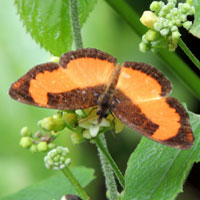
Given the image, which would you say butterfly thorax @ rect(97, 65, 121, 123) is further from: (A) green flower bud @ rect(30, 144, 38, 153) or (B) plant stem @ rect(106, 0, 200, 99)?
(B) plant stem @ rect(106, 0, 200, 99)

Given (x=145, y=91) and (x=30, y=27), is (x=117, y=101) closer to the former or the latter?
(x=145, y=91)

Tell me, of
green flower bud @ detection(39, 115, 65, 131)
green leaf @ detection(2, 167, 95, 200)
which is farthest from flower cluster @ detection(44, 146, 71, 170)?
green leaf @ detection(2, 167, 95, 200)

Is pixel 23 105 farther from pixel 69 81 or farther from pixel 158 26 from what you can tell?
pixel 158 26

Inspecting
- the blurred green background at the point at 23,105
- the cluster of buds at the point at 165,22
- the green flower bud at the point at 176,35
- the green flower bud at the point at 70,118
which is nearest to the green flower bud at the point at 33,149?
the green flower bud at the point at 70,118

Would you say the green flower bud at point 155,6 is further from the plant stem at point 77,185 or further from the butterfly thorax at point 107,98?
the plant stem at point 77,185

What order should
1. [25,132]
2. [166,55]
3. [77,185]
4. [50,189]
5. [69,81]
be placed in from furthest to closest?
[50,189] → [166,55] → [25,132] → [77,185] → [69,81]

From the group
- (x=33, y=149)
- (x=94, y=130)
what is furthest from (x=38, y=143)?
(x=94, y=130)
